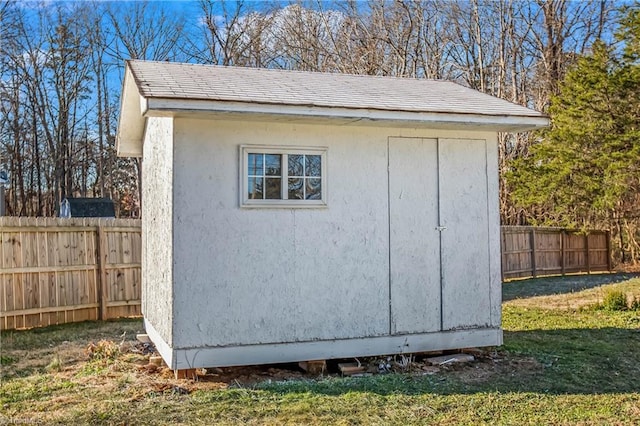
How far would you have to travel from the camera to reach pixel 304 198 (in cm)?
653

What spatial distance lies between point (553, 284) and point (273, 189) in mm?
Answer: 12329

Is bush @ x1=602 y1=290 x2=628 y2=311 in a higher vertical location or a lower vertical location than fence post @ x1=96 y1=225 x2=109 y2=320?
lower

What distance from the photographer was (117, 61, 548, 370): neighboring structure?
20.0ft

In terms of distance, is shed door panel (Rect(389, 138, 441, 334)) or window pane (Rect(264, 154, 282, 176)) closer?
window pane (Rect(264, 154, 282, 176))

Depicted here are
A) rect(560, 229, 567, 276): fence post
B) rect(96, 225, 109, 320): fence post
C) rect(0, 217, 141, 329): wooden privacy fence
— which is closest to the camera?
rect(0, 217, 141, 329): wooden privacy fence

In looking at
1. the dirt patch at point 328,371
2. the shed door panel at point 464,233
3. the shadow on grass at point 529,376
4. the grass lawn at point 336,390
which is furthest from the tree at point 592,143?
the dirt patch at point 328,371

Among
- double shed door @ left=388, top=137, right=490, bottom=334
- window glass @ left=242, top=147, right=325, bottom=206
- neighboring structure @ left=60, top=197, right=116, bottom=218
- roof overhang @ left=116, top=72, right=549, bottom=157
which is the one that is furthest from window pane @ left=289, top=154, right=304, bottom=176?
neighboring structure @ left=60, top=197, right=116, bottom=218

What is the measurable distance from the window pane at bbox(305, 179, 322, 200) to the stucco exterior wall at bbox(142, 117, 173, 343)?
1456 millimetres

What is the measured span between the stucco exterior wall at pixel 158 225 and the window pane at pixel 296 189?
4.13 feet

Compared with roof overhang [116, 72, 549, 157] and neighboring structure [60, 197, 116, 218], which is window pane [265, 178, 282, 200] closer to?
roof overhang [116, 72, 549, 157]

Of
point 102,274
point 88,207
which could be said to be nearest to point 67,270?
point 102,274

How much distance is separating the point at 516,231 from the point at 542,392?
1319 centimetres

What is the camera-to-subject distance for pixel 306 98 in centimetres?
640

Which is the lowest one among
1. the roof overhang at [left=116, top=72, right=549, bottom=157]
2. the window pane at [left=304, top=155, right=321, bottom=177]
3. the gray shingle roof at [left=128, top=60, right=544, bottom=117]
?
the window pane at [left=304, top=155, right=321, bottom=177]
